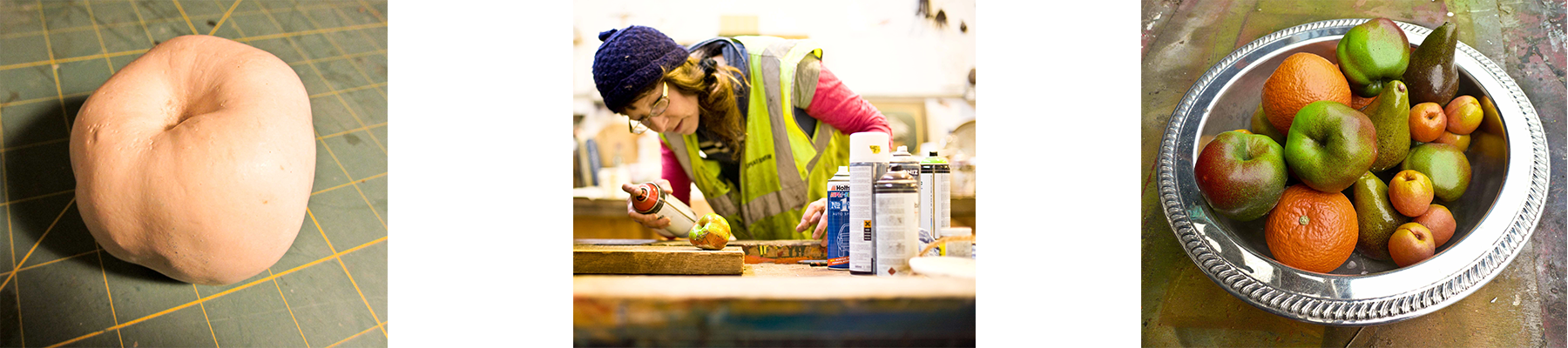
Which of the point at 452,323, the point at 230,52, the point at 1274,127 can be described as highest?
the point at 230,52

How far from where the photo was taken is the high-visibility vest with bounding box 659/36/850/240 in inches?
57.7

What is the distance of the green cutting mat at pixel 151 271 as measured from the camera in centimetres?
115

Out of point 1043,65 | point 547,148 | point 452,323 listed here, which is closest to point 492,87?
point 547,148

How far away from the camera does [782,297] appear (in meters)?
0.92

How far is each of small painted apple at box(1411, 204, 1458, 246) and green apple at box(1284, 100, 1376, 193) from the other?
161 mm

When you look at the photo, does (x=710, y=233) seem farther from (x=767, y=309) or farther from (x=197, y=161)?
(x=197, y=161)

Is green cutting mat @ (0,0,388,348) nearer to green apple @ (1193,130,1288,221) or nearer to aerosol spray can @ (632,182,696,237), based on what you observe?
aerosol spray can @ (632,182,696,237)

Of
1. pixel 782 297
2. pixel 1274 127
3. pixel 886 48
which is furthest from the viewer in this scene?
pixel 886 48

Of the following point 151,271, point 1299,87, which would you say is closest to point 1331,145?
point 1299,87

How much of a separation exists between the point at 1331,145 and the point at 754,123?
996 mm

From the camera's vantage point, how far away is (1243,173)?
3.42 feet

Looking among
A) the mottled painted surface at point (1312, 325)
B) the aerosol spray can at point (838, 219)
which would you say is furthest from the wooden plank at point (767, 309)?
the mottled painted surface at point (1312, 325)

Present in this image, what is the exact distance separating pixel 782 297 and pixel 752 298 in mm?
39

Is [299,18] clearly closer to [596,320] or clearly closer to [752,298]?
[596,320]
